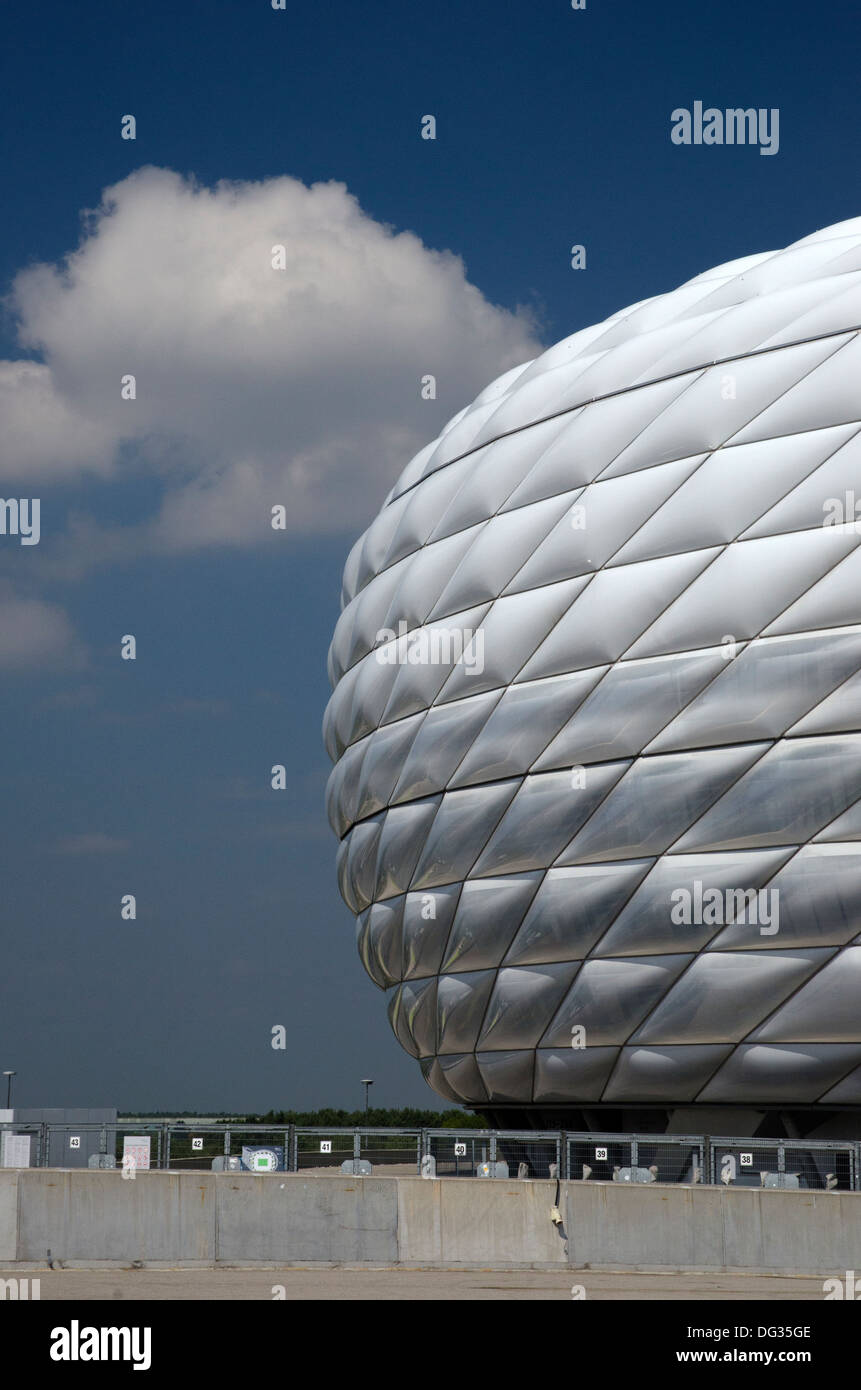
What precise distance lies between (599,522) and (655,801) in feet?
11.1

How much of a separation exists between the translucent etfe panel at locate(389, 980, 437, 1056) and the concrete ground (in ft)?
24.4

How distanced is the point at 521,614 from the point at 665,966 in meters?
4.46

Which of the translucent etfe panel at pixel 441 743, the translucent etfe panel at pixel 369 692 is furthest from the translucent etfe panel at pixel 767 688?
the translucent etfe panel at pixel 369 692

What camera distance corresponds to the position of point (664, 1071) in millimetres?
16594

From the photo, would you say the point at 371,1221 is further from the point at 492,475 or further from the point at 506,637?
the point at 492,475

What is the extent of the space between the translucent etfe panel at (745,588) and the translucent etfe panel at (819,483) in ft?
0.50

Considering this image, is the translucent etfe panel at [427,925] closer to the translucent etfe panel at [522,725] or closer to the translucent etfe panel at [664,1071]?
the translucent etfe panel at [522,725]

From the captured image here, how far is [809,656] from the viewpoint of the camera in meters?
15.1

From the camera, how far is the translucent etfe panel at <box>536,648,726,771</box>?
1591cm

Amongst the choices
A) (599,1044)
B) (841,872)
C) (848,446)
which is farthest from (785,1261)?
(848,446)

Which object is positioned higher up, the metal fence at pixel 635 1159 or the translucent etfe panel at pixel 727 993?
the translucent etfe panel at pixel 727 993

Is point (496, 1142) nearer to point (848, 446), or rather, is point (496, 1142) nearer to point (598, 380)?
point (848, 446)

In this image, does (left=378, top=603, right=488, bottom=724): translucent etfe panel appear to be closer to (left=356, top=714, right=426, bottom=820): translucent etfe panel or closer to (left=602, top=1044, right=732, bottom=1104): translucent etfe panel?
(left=356, top=714, right=426, bottom=820): translucent etfe panel

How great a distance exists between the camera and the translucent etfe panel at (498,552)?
18.2 m
